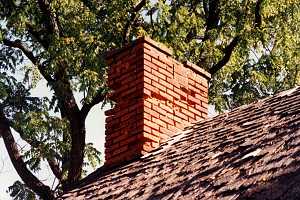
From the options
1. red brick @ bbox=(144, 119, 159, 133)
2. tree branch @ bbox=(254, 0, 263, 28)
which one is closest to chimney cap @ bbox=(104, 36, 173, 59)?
red brick @ bbox=(144, 119, 159, 133)

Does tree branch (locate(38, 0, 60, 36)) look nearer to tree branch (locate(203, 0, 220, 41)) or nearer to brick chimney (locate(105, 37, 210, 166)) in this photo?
tree branch (locate(203, 0, 220, 41))

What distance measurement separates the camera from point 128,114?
28.2 feet

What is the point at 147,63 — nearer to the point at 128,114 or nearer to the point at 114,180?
the point at 128,114

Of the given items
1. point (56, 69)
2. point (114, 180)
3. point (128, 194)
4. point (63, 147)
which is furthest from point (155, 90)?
point (63, 147)

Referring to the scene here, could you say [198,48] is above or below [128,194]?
above

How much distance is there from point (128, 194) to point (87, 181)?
1709mm

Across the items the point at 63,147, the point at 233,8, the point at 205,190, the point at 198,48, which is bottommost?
the point at 205,190

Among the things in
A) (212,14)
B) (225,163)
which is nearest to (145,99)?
(225,163)

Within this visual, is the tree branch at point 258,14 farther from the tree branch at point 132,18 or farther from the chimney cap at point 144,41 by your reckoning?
the chimney cap at point 144,41

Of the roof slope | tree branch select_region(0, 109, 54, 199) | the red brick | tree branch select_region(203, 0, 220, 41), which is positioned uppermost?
tree branch select_region(203, 0, 220, 41)

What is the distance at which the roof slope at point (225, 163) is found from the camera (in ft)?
16.6

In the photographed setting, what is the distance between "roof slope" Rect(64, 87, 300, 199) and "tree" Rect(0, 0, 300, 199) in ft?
20.2

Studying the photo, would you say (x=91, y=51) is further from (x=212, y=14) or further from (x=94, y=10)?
(x=212, y=14)

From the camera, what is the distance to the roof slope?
5070 millimetres
